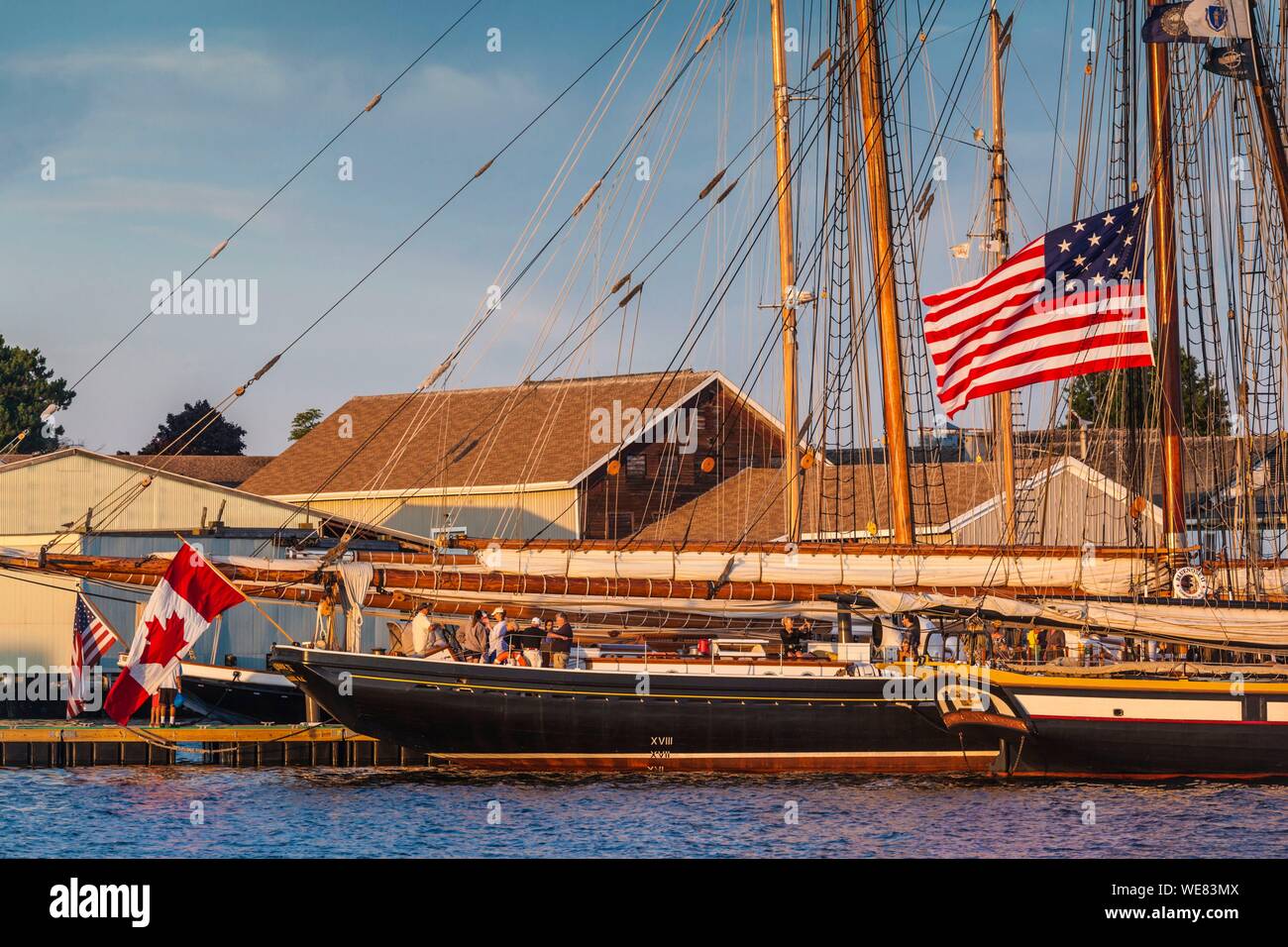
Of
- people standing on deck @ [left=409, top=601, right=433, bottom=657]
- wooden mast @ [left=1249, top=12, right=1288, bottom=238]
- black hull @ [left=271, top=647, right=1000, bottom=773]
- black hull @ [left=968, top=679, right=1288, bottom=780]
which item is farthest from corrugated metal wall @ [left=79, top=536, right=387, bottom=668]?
wooden mast @ [left=1249, top=12, right=1288, bottom=238]

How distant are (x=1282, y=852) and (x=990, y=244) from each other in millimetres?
26809

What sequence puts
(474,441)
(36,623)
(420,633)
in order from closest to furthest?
(420,633), (36,623), (474,441)

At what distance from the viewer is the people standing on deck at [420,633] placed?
34.8 meters

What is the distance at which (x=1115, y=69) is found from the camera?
39.6 metres

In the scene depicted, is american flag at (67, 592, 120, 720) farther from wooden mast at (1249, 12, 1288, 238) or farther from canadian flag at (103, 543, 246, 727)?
wooden mast at (1249, 12, 1288, 238)

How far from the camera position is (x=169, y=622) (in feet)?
105

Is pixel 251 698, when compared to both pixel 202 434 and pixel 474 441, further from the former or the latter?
pixel 202 434

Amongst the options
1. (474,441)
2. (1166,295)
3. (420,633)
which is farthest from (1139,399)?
(474,441)

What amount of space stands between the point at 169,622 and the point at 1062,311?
1893 cm

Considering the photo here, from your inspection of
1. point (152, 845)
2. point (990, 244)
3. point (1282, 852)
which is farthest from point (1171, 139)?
point (152, 845)

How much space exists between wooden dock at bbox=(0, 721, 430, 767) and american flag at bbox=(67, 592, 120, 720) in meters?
1.74

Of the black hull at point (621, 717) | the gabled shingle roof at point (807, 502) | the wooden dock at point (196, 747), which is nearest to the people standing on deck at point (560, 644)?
the black hull at point (621, 717)
